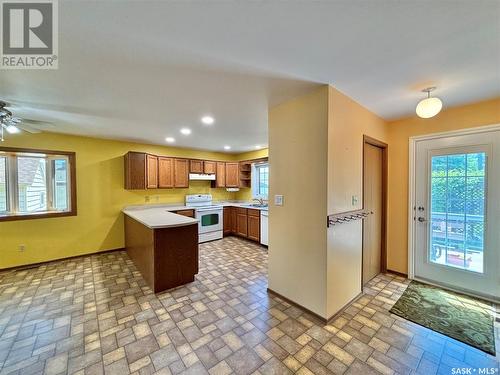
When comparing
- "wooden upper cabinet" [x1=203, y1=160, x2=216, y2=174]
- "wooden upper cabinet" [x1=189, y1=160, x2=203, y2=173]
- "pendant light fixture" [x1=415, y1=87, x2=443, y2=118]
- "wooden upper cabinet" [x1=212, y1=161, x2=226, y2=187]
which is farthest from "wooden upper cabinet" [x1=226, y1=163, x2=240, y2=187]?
"pendant light fixture" [x1=415, y1=87, x2=443, y2=118]

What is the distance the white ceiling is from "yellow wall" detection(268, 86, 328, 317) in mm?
285

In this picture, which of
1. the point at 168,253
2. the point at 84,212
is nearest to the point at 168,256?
the point at 168,253

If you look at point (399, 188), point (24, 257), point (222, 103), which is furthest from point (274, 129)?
point (24, 257)

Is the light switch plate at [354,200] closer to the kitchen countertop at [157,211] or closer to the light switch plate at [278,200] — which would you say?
the light switch plate at [278,200]

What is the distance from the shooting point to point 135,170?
4.46 meters

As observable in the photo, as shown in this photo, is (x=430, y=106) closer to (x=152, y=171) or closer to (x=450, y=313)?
(x=450, y=313)

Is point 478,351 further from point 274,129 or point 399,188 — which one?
point 274,129

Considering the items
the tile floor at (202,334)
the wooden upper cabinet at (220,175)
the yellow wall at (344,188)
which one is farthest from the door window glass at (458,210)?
the wooden upper cabinet at (220,175)

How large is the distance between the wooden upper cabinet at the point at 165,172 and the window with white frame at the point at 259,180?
7.68 feet

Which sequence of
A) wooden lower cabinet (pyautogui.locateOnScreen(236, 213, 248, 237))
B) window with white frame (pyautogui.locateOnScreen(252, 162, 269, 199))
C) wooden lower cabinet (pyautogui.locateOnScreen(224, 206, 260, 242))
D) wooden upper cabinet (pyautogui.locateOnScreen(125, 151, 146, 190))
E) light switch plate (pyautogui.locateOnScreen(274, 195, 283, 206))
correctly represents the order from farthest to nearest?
window with white frame (pyautogui.locateOnScreen(252, 162, 269, 199))
wooden lower cabinet (pyautogui.locateOnScreen(236, 213, 248, 237))
wooden lower cabinet (pyautogui.locateOnScreen(224, 206, 260, 242))
wooden upper cabinet (pyautogui.locateOnScreen(125, 151, 146, 190))
light switch plate (pyautogui.locateOnScreen(274, 195, 283, 206))

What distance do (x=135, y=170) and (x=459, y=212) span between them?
5.68 meters

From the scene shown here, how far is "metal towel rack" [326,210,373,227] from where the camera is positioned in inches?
83.8

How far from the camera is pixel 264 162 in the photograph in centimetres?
571

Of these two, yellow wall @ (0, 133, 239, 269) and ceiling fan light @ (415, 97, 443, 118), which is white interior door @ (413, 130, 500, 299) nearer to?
ceiling fan light @ (415, 97, 443, 118)
